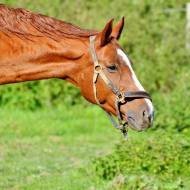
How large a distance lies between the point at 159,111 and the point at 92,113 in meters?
1.54

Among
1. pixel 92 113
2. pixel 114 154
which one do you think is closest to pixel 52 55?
pixel 114 154

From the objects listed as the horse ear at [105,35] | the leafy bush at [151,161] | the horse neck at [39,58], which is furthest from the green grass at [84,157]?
the horse ear at [105,35]

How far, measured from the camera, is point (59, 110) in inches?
549

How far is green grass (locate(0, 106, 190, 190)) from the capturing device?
8.66m

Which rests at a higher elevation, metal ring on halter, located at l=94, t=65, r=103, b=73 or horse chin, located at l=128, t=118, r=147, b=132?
metal ring on halter, located at l=94, t=65, r=103, b=73

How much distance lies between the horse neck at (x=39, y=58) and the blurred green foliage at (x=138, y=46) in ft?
22.1

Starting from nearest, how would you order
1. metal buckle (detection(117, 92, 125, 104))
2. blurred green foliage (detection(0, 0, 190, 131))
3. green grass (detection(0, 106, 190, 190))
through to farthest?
metal buckle (detection(117, 92, 125, 104)) < green grass (detection(0, 106, 190, 190)) < blurred green foliage (detection(0, 0, 190, 131))

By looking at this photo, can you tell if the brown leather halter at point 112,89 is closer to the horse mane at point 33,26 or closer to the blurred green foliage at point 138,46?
the horse mane at point 33,26

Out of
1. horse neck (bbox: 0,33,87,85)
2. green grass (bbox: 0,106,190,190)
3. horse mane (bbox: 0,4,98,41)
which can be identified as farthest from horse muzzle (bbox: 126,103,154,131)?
green grass (bbox: 0,106,190,190)

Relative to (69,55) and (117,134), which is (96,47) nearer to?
(69,55)

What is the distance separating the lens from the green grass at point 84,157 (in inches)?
341

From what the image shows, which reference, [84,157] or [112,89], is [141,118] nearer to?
[112,89]

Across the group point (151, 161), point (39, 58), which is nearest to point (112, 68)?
point (39, 58)

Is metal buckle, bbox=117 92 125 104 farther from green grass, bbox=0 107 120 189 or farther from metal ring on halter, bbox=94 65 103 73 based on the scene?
green grass, bbox=0 107 120 189
